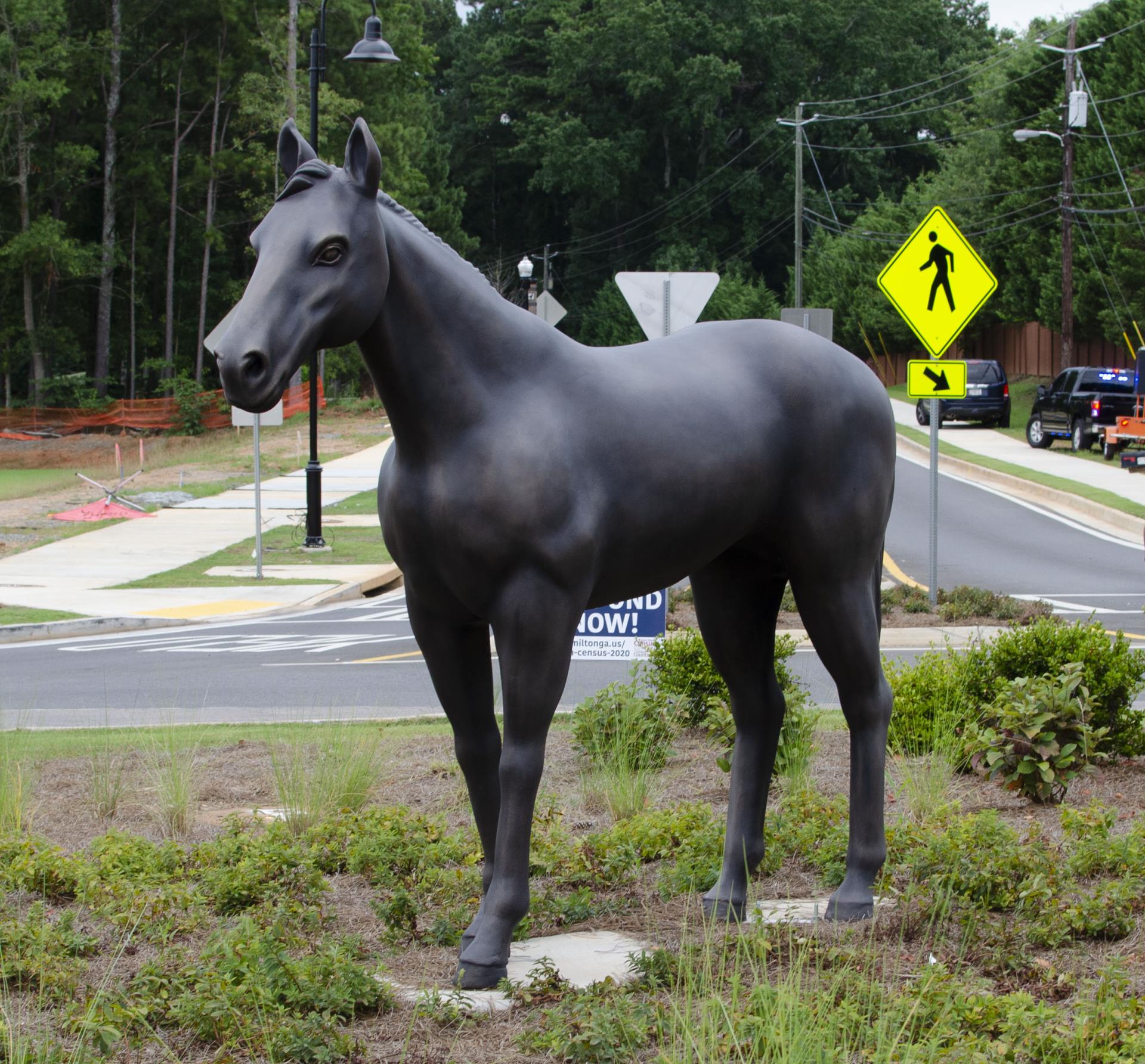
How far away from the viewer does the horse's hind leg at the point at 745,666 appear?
16.9ft

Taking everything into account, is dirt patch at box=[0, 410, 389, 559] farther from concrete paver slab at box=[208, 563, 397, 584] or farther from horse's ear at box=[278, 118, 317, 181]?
horse's ear at box=[278, 118, 317, 181]

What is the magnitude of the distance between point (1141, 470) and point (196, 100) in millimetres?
41961

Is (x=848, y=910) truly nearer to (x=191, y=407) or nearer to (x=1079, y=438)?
(x=1079, y=438)

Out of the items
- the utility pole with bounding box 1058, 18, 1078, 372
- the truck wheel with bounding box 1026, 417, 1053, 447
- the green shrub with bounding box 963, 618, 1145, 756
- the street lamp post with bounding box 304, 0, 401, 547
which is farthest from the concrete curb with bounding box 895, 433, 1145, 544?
the green shrub with bounding box 963, 618, 1145, 756

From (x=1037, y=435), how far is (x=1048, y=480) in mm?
8279

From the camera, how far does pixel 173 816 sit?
21.1 feet

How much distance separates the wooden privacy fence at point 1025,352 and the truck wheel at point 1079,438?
12857 mm

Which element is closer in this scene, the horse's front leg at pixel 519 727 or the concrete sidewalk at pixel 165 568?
the horse's front leg at pixel 519 727

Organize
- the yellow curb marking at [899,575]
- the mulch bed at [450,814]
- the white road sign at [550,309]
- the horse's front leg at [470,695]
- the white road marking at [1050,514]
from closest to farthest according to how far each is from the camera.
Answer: the mulch bed at [450,814] < the horse's front leg at [470,695] < the yellow curb marking at [899,575] < the white road marking at [1050,514] < the white road sign at [550,309]

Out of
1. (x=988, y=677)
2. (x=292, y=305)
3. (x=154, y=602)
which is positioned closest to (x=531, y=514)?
(x=292, y=305)

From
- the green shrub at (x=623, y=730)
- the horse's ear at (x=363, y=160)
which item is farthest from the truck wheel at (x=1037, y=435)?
the horse's ear at (x=363, y=160)

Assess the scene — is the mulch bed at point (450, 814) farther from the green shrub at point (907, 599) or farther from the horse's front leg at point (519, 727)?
the green shrub at point (907, 599)

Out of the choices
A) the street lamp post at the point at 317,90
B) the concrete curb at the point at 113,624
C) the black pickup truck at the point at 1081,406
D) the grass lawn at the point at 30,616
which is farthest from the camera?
the black pickup truck at the point at 1081,406

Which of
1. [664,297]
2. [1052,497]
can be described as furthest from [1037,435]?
[664,297]
